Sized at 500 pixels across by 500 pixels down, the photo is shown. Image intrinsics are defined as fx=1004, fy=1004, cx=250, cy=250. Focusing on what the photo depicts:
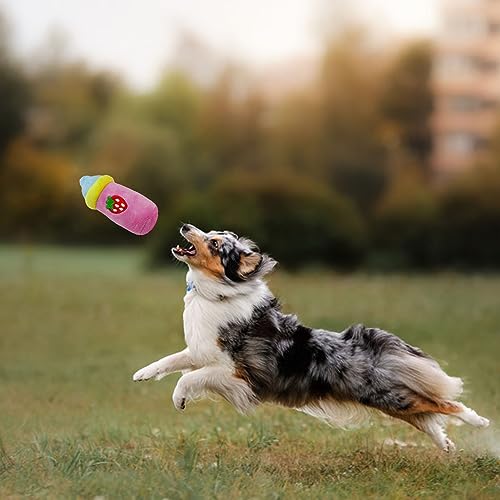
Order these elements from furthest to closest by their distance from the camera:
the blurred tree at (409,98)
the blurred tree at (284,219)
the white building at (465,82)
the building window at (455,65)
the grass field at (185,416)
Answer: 1. the building window at (455,65)
2. the white building at (465,82)
3. the blurred tree at (409,98)
4. the blurred tree at (284,219)
5. the grass field at (185,416)

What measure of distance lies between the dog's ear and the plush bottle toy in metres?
0.82

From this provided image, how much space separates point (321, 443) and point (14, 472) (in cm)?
256

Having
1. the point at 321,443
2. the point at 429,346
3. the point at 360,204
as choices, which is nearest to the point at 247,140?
the point at 360,204

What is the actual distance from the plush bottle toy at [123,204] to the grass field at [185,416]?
5.43ft

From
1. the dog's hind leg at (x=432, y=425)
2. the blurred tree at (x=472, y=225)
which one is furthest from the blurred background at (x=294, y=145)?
the dog's hind leg at (x=432, y=425)

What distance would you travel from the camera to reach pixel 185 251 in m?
6.73

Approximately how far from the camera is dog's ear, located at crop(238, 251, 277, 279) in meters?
6.98

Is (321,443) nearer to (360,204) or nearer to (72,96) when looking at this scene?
(360,204)

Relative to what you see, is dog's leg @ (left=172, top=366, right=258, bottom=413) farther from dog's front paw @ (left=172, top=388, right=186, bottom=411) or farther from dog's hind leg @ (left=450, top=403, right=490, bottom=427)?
dog's hind leg @ (left=450, top=403, right=490, bottom=427)

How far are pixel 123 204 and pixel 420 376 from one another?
8.22 ft

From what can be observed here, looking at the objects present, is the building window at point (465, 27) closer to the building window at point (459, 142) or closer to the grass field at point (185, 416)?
the building window at point (459, 142)

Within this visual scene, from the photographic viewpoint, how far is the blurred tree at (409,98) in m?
30.9

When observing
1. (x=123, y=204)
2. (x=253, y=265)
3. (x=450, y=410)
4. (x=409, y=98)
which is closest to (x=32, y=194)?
(x=409, y=98)

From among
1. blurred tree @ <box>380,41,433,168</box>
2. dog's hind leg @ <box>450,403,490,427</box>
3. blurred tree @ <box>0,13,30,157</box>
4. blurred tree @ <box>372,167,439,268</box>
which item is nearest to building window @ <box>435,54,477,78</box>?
blurred tree @ <box>380,41,433,168</box>
